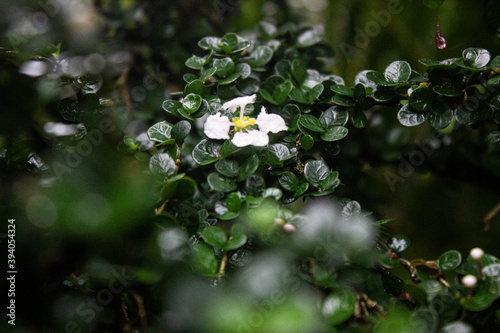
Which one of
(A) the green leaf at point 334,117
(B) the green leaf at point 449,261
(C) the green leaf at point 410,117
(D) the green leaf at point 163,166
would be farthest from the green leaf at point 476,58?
(D) the green leaf at point 163,166

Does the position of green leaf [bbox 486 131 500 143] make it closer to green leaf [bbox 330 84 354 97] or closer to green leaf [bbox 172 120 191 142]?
green leaf [bbox 330 84 354 97]

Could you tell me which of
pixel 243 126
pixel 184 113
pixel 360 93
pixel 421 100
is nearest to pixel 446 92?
pixel 421 100

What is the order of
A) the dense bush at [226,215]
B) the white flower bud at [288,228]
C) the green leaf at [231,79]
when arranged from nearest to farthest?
1. the dense bush at [226,215]
2. the white flower bud at [288,228]
3. the green leaf at [231,79]

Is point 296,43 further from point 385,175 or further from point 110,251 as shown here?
point 110,251

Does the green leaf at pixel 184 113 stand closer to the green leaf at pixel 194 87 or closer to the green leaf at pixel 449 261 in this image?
the green leaf at pixel 194 87

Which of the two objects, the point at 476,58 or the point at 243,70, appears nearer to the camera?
the point at 476,58

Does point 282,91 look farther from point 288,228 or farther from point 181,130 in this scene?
point 288,228

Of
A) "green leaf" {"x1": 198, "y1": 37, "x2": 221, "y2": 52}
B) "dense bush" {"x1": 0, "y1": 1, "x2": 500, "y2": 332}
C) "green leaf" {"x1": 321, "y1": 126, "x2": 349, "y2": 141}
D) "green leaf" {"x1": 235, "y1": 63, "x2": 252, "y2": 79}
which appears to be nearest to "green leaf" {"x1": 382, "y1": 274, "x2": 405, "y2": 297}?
"dense bush" {"x1": 0, "y1": 1, "x2": 500, "y2": 332}
